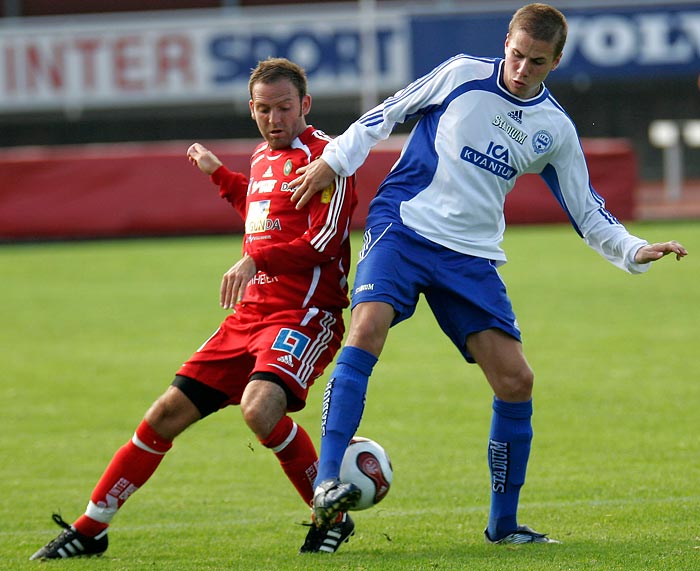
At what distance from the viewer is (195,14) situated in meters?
33.0

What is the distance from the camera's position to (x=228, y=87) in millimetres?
28250

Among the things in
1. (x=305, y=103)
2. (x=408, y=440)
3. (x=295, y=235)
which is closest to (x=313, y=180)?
(x=295, y=235)

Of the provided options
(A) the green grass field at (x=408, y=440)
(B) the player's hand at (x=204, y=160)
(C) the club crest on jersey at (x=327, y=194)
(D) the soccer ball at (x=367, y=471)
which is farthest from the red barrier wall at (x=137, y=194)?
(D) the soccer ball at (x=367, y=471)

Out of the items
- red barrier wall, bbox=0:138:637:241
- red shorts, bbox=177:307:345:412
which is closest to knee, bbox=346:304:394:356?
red shorts, bbox=177:307:345:412

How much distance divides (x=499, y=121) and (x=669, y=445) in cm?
300

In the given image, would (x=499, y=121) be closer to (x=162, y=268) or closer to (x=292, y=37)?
(x=162, y=268)

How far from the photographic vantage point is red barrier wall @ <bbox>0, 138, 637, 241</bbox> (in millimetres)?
21750

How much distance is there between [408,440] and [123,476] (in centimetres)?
283

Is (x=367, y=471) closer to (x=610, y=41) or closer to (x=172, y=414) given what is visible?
(x=172, y=414)

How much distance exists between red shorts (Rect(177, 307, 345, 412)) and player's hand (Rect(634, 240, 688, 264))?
131cm

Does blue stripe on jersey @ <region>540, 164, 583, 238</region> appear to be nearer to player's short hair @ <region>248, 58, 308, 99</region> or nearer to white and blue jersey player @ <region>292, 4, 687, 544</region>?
white and blue jersey player @ <region>292, 4, 687, 544</region>

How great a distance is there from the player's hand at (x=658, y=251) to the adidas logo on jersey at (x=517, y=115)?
2.45ft

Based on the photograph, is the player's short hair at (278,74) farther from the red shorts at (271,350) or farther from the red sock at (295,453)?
the red sock at (295,453)

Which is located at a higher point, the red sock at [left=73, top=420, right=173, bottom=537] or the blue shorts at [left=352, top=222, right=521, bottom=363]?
the blue shorts at [left=352, top=222, right=521, bottom=363]
